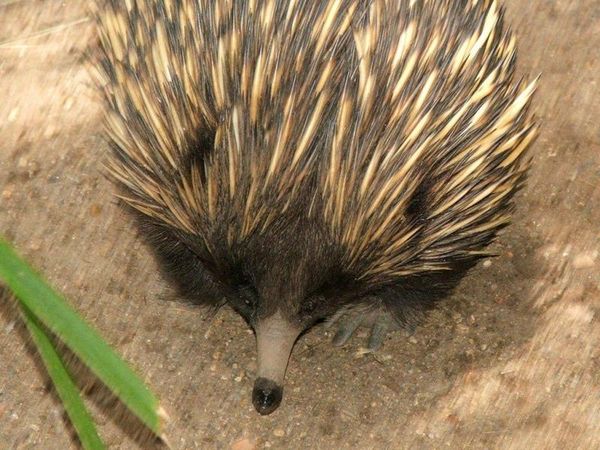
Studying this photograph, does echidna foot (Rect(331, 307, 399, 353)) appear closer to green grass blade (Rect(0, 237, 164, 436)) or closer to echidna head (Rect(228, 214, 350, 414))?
echidna head (Rect(228, 214, 350, 414))

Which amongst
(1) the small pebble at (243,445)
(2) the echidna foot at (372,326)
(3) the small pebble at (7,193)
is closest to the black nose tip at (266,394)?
(1) the small pebble at (243,445)

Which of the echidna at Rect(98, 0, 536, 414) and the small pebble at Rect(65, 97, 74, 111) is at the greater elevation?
the echidna at Rect(98, 0, 536, 414)

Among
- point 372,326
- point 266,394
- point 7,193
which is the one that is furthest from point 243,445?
point 7,193

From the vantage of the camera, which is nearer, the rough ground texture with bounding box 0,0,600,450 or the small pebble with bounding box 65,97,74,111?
the rough ground texture with bounding box 0,0,600,450

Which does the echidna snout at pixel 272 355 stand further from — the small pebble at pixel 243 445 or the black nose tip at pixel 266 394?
the small pebble at pixel 243 445

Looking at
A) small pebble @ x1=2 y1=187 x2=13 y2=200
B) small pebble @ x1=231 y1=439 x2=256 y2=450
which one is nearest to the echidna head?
small pebble @ x1=231 y1=439 x2=256 y2=450
